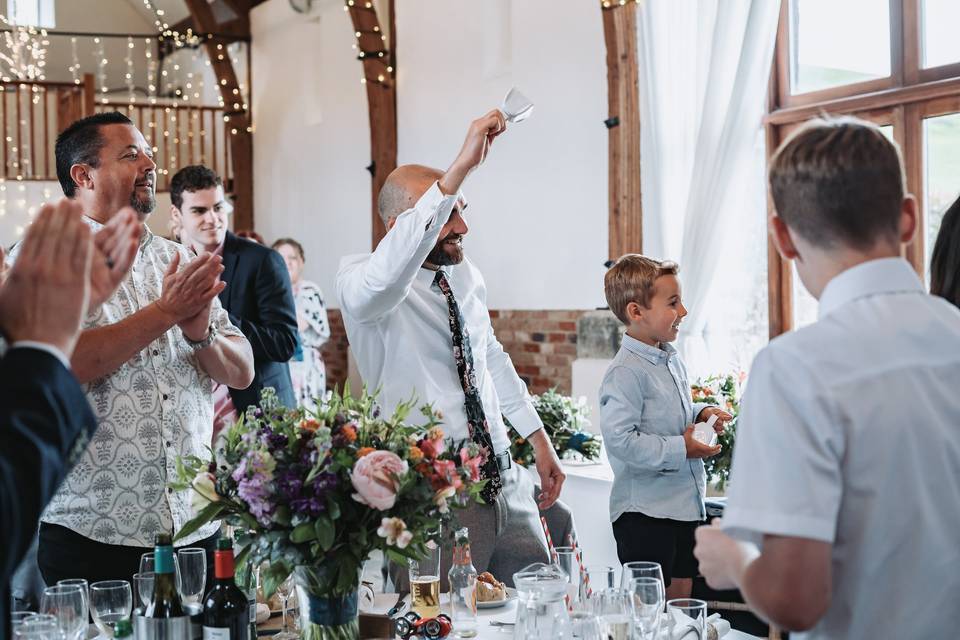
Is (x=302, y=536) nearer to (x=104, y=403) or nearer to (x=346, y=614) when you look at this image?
(x=346, y=614)

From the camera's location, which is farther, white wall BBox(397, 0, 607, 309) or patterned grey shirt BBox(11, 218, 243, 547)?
white wall BBox(397, 0, 607, 309)

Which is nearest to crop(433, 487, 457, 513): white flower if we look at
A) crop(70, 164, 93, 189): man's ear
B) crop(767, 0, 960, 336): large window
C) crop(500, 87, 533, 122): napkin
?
crop(500, 87, 533, 122): napkin

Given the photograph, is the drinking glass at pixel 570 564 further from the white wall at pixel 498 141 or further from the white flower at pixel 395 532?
the white wall at pixel 498 141

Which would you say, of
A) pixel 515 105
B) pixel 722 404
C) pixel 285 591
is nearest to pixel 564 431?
pixel 722 404

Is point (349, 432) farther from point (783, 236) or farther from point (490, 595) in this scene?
point (783, 236)

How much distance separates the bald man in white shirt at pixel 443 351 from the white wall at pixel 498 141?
11.3 feet

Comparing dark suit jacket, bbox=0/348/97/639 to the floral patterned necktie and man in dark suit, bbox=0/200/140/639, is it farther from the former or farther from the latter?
the floral patterned necktie

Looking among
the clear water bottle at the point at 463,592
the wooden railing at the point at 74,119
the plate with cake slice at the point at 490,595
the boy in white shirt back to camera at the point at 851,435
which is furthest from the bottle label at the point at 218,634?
the wooden railing at the point at 74,119

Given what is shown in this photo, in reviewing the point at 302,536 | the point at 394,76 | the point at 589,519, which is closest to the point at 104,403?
the point at 302,536

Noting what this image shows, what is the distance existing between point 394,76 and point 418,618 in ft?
22.9

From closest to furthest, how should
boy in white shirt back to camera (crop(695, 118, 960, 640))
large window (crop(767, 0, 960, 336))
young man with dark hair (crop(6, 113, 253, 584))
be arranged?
1. boy in white shirt back to camera (crop(695, 118, 960, 640))
2. young man with dark hair (crop(6, 113, 253, 584))
3. large window (crop(767, 0, 960, 336))

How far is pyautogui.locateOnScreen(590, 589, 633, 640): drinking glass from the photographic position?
6.29 ft

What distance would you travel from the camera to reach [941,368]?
134 centimetres

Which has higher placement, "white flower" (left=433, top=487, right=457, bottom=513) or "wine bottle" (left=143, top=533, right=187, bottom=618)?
"white flower" (left=433, top=487, right=457, bottom=513)
